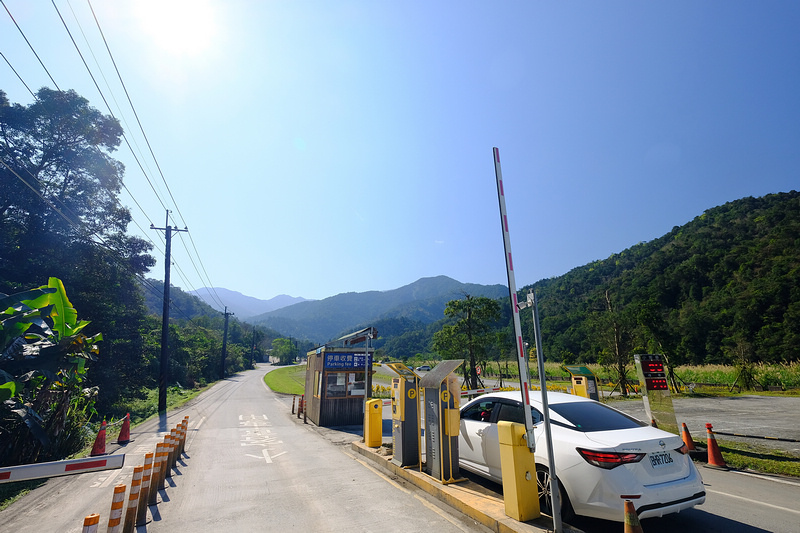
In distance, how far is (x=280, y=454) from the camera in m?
10.2

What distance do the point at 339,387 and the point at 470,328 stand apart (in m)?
13.4

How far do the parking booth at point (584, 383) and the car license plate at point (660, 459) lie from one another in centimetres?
656

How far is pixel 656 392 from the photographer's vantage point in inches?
335

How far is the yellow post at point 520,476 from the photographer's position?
4.57 m

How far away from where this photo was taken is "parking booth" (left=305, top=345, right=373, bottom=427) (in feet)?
51.6

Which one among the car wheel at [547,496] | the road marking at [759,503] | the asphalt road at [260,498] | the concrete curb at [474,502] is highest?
the car wheel at [547,496]

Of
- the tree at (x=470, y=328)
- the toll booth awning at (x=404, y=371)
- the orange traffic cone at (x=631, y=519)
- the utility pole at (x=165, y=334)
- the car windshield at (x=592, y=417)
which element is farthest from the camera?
the tree at (x=470, y=328)

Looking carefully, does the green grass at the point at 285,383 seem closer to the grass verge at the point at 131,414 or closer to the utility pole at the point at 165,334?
the grass verge at the point at 131,414

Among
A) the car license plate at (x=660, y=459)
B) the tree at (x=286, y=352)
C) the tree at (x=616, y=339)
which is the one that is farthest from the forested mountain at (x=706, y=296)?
the tree at (x=286, y=352)

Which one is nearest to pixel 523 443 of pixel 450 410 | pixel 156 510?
pixel 450 410

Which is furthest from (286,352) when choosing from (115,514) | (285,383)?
(115,514)

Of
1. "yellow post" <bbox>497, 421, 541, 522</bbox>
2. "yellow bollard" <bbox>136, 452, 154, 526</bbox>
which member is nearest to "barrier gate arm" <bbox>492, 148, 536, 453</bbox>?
"yellow post" <bbox>497, 421, 541, 522</bbox>

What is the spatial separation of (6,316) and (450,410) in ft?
32.7

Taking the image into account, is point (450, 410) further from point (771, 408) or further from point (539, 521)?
point (771, 408)
